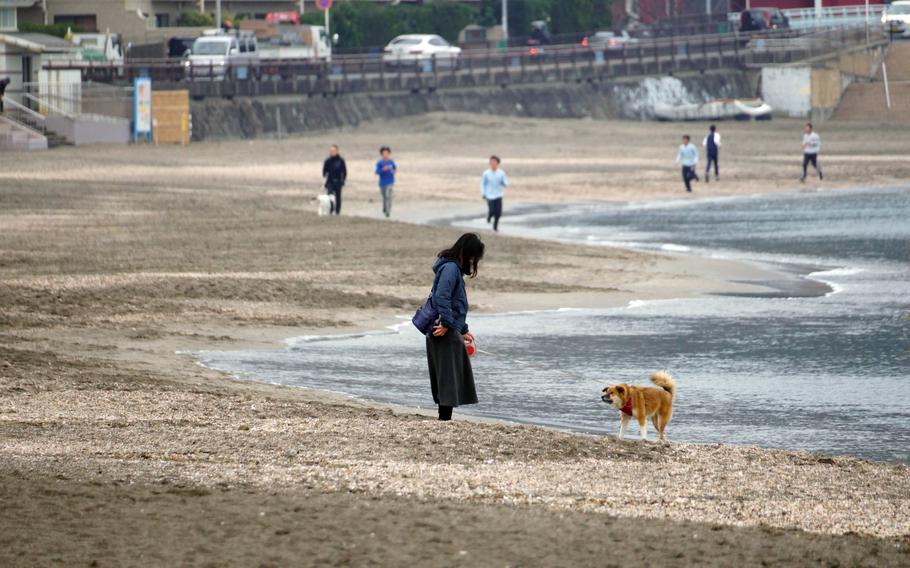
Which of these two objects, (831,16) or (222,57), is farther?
(831,16)

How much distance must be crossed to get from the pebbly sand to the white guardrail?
59.2 metres

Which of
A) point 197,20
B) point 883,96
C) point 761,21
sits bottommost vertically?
point 883,96

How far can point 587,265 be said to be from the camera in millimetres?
26359

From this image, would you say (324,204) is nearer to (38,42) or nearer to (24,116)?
(24,116)

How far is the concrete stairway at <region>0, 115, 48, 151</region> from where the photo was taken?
48.6 m

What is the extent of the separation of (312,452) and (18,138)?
40.4m

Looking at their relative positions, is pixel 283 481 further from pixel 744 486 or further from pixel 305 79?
pixel 305 79

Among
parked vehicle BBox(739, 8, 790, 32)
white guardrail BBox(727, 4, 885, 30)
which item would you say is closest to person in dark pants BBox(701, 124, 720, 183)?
parked vehicle BBox(739, 8, 790, 32)

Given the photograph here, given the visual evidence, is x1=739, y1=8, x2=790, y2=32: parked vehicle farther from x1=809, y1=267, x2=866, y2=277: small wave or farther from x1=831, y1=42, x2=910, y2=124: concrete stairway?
x1=809, y1=267, x2=866, y2=277: small wave

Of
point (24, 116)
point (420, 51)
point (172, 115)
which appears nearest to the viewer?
point (24, 116)

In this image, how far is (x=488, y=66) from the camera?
6869 centimetres

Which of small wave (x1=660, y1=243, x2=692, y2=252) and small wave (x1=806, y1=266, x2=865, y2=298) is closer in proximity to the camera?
small wave (x1=806, y1=266, x2=865, y2=298)

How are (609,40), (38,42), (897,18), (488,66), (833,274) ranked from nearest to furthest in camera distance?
(833,274)
(38,42)
(488,66)
(897,18)
(609,40)

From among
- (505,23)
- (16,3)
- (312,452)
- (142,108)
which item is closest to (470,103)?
(505,23)
